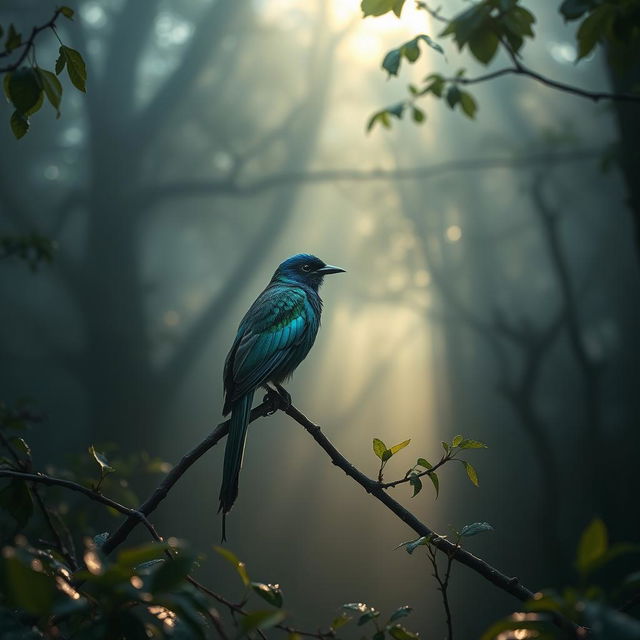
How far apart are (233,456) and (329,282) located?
56.5ft

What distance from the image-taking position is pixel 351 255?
17922 mm

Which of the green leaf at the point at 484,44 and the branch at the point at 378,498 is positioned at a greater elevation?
the green leaf at the point at 484,44

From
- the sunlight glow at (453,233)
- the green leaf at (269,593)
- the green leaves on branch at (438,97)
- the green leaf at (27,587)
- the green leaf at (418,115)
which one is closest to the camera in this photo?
the green leaf at (27,587)

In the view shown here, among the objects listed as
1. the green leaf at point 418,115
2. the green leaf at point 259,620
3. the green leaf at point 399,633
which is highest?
the green leaf at point 418,115

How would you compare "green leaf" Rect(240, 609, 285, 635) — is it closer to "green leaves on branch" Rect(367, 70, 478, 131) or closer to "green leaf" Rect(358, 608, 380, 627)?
"green leaf" Rect(358, 608, 380, 627)

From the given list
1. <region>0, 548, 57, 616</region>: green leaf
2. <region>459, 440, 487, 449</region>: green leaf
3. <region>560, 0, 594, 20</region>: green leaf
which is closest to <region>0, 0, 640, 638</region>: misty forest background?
<region>560, 0, 594, 20</region>: green leaf

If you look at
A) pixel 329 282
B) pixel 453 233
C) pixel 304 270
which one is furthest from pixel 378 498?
pixel 329 282

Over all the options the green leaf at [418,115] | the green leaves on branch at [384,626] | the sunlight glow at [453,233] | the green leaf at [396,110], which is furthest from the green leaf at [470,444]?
the sunlight glow at [453,233]

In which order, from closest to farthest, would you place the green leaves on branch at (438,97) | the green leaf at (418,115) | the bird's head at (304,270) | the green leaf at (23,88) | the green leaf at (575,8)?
the green leaf at (23,88) → the green leaf at (575,8) → the green leaves on branch at (438,97) → the green leaf at (418,115) → the bird's head at (304,270)

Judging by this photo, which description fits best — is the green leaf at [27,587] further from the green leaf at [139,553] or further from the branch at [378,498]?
the branch at [378,498]

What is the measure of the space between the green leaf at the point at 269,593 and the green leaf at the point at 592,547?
1.95ft

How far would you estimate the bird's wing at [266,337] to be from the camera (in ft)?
9.11

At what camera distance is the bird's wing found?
2.78 metres

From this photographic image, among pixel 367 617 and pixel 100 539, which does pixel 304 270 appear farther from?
pixel 367 617
